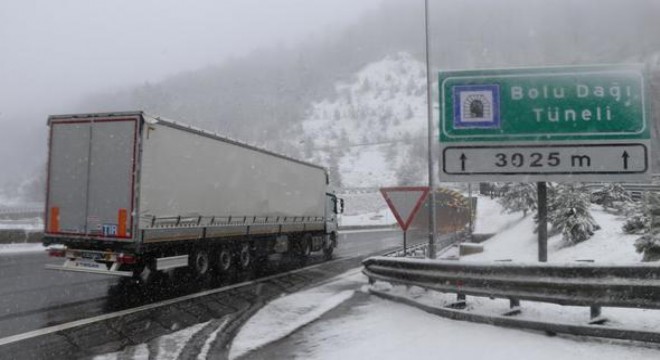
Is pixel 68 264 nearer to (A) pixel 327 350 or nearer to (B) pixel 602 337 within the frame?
(A) pixel 327 350

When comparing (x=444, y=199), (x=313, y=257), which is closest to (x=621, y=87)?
(x=313, y=257)

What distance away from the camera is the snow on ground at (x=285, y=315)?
23.8 ft

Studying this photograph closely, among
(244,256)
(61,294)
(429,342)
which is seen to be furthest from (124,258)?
(429,342)

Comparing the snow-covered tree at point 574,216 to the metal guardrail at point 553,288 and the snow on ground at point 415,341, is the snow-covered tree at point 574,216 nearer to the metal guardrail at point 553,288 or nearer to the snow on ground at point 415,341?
the snow on ground at point 415,341

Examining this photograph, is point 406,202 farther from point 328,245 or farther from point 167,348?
point 328,245

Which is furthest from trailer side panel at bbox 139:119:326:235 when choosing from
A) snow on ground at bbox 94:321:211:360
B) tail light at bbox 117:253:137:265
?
snow on ground at bbox 94:321:211:360

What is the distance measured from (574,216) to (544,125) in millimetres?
10720

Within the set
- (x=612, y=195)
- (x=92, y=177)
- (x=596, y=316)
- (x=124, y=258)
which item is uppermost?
(x=612, y=195)

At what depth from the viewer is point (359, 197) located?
111 meters

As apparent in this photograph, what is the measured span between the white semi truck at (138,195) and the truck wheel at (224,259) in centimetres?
3

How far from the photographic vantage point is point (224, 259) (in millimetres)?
14344

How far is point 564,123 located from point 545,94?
500 mm

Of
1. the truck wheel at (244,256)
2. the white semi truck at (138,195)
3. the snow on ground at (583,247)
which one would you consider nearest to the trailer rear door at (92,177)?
the white semi truck at (138,195)

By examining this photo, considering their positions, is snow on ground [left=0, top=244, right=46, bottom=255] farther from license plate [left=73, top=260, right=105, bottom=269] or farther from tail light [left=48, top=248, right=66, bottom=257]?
license plate [left=73, top=260, right=105, bottom=269]
